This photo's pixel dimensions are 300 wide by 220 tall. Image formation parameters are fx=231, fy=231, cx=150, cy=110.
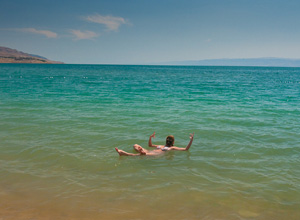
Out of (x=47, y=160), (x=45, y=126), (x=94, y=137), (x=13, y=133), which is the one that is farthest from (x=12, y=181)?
(x=45, y=126)

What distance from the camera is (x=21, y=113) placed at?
1410 cm

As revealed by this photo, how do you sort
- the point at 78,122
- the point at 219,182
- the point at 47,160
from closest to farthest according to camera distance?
1. the point at 219,182
2. the point at 47,160
3. the point at 78,122

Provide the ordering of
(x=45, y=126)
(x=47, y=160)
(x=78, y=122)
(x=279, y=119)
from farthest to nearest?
(x=279, y=119) < (x=78, y=122) < (x=45, y=126) < (x=47, y=160)

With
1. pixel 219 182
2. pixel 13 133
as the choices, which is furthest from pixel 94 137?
pixel 219 182

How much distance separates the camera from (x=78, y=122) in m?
12.2

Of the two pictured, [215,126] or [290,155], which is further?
[215,126]

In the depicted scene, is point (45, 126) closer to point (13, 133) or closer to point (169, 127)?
point (13, 133)

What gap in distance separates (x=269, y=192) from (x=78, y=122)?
9.42 metres

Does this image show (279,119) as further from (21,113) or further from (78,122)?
(21,113)

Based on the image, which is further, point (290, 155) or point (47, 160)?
point (290, 155)

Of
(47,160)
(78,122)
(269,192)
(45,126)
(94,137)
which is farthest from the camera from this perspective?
(78,122)

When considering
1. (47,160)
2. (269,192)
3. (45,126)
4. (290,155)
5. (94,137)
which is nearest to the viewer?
(269,192)

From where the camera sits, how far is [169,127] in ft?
38.4

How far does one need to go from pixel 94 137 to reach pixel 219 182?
5671mm
